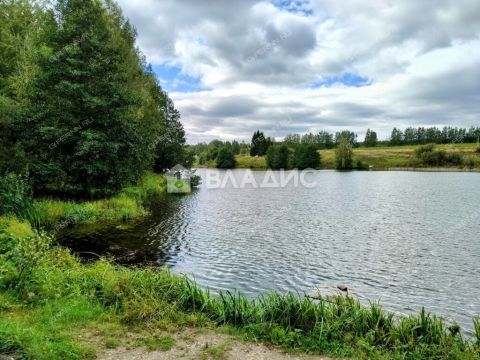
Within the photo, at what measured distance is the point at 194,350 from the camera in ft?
23.5

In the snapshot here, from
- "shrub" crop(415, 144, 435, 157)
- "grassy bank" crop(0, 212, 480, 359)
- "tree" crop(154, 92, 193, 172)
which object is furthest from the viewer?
"shrub" crop(415, 144, 435, 157)

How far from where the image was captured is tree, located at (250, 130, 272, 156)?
181 metres

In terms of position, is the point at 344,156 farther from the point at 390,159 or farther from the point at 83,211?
the point at 83,211

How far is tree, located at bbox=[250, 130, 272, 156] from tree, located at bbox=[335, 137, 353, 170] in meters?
51.9

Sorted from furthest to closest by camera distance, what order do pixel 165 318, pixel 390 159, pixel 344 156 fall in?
pixel 390 159 → pixel 344 156 → pixel 165 318

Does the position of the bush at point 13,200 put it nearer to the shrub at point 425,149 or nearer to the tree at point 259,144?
the shrub at point 425,149

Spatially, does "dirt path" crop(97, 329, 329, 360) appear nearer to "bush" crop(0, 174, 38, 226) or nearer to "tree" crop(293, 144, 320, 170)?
"bush" crop(0, 174, 38, 226)

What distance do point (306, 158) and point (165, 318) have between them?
135 m

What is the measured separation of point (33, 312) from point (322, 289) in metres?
10.1

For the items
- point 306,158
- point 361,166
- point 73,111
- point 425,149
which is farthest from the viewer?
point 306,158

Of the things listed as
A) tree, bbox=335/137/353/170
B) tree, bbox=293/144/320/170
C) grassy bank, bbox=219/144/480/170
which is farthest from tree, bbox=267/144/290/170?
tree, bbox=335/137/353/170

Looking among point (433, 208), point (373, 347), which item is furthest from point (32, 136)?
point (433, 208)

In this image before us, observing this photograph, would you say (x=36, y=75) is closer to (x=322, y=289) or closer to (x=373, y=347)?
(x=322, y=289)

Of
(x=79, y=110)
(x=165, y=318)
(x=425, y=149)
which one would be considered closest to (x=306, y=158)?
(x=425, y=149)
